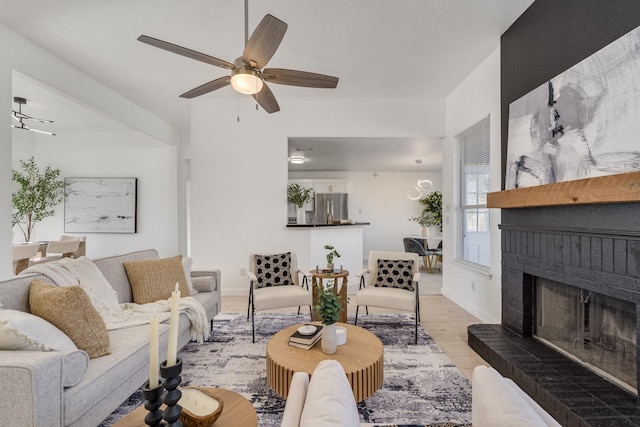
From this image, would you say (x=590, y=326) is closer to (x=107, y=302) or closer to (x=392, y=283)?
Result: (x=392, y=283)

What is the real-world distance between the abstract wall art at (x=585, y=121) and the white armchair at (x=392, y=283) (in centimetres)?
136

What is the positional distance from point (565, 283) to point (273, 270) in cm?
268

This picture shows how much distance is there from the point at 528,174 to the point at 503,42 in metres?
1.51

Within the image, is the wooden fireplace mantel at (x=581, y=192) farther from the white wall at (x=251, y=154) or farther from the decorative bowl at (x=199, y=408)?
the white wall at (x=251, y=154)

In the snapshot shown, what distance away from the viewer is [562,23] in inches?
97.0

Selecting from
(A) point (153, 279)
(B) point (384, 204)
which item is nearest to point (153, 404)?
(A) point (153, 279)

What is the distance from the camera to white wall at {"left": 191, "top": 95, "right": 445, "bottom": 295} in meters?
5.02

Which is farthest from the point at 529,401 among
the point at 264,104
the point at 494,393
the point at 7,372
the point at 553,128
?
the point at 264,104

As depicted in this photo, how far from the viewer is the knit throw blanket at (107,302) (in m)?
2.18

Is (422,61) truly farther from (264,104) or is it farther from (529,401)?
(529,401)

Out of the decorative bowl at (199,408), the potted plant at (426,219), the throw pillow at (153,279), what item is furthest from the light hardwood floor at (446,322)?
A: the potted plant at (426,219)

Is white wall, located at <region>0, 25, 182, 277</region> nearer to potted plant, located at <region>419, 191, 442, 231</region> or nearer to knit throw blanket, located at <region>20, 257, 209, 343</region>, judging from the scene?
knit throw blanket, located at <region>20, 257, 209, 343</region>

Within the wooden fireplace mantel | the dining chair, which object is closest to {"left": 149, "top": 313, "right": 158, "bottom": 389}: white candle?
→ the wooden fireplace mantel

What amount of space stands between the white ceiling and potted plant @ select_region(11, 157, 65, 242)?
2102mm
